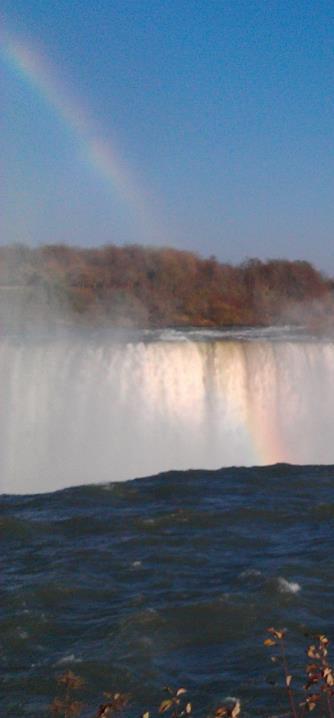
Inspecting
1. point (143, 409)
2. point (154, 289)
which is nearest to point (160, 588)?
point (143, 409)

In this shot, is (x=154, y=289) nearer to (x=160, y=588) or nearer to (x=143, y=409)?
(x=143, y=409)

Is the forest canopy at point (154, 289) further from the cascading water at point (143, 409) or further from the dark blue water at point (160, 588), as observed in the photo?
the dark blue water at point (160, 588)

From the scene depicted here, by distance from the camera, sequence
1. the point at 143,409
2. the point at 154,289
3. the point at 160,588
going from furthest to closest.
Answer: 1. the point at 154,289
2. the point at 143,409
3. the point at 160,588

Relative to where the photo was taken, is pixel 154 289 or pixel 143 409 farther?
pixel 154 289

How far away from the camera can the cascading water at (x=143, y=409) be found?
61.3ft

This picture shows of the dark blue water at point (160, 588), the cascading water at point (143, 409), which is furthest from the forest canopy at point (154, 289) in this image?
the dark blue water at point (160, 588)

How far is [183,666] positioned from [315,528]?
4.38 m

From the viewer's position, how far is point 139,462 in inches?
742

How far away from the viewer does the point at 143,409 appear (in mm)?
19141

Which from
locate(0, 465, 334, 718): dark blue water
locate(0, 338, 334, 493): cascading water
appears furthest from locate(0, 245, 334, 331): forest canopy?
locate(0, 465, 334, 718): dark blue water

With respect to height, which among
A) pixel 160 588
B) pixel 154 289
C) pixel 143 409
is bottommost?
pixel 160 588

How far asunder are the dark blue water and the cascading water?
4773 mm

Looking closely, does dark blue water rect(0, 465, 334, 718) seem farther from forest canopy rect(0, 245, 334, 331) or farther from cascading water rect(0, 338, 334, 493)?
forest canopy rect(0, 245, 334, 331)

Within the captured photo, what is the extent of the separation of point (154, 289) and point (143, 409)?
1432 cm
